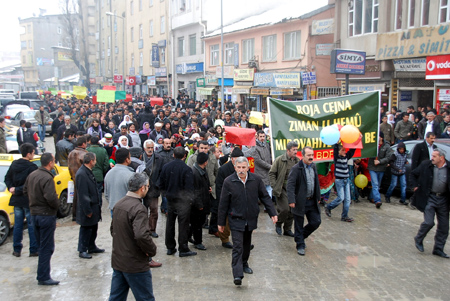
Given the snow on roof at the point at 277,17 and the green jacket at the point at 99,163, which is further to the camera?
the snow on roof at the point at 277,17

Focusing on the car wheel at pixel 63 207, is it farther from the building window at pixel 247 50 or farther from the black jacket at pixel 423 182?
the building window at pixel 247 50

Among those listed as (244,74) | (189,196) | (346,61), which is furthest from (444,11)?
(189,196)

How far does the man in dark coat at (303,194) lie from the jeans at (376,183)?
3500mm

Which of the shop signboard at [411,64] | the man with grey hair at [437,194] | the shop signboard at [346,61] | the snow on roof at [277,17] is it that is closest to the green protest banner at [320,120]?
the man with grey hair at [437,194]

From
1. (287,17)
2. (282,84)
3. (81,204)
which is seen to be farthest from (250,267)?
(287,17)

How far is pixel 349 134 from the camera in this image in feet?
29.2

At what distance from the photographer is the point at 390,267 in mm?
6738

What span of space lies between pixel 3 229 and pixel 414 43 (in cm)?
1534

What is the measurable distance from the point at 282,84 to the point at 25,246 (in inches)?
681

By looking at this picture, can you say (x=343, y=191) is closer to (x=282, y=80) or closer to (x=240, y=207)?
(x=240, y=207)

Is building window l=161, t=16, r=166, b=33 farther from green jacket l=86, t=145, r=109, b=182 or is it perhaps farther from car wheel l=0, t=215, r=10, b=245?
car wheel l=0, t=215, r=10, b=245

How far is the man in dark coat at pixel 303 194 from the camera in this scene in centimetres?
723

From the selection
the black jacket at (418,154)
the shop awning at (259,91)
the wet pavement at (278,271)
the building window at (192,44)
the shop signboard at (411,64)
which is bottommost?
the wet pavement at (278,271)

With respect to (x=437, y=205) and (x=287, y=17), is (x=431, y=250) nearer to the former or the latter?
(x=437, y=205)
